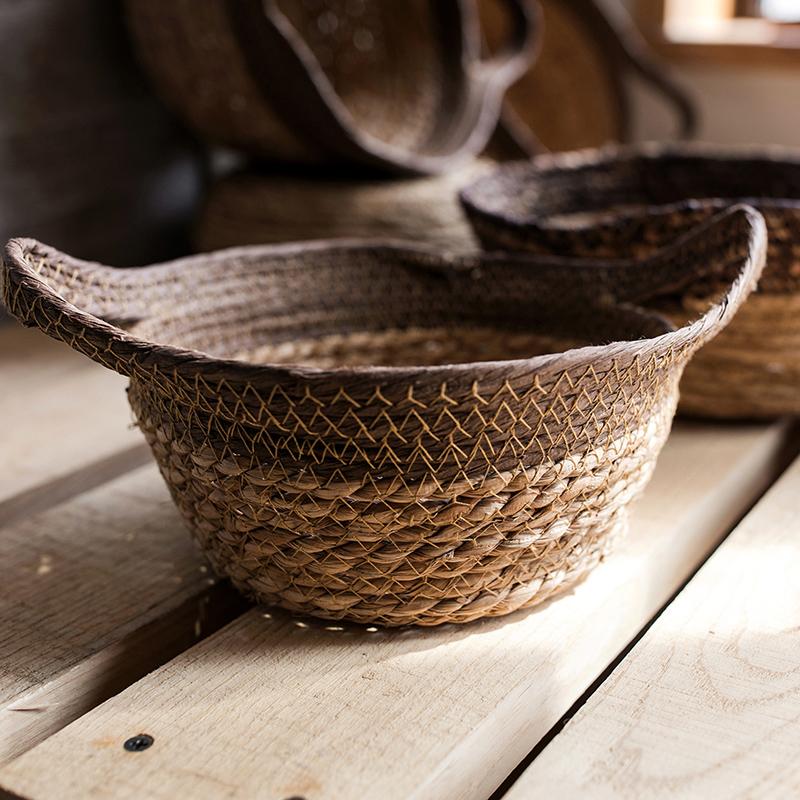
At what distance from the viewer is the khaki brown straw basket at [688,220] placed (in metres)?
0.83

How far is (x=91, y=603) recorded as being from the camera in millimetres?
690

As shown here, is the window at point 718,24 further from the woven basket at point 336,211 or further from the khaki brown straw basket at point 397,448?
the khaki brown straw basket at point 397,448

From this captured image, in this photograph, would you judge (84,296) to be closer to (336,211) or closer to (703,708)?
(703,708)

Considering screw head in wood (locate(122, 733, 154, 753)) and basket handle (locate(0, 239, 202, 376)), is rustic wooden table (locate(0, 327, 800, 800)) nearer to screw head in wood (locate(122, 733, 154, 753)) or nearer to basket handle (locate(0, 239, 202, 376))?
screw head in wood (locate(122, 733, 154, 753))

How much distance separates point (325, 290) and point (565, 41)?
92cm

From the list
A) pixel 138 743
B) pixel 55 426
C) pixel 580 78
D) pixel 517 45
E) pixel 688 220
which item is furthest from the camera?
pixel 580 78

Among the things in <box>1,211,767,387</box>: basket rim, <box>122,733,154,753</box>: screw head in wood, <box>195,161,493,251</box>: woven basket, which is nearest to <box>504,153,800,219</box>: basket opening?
<box>195,161,493,251</box>: woven basket

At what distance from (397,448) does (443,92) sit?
0.97m

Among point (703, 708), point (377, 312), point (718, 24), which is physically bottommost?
point (703, 708)

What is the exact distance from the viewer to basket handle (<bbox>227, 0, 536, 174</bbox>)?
1116 millimetres

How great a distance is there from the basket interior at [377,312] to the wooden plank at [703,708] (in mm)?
202

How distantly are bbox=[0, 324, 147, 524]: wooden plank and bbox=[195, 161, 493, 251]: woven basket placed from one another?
257 mm

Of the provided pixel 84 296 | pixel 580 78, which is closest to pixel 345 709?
pixel 84 296

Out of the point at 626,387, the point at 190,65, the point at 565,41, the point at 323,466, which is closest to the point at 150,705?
the point at 323,466
